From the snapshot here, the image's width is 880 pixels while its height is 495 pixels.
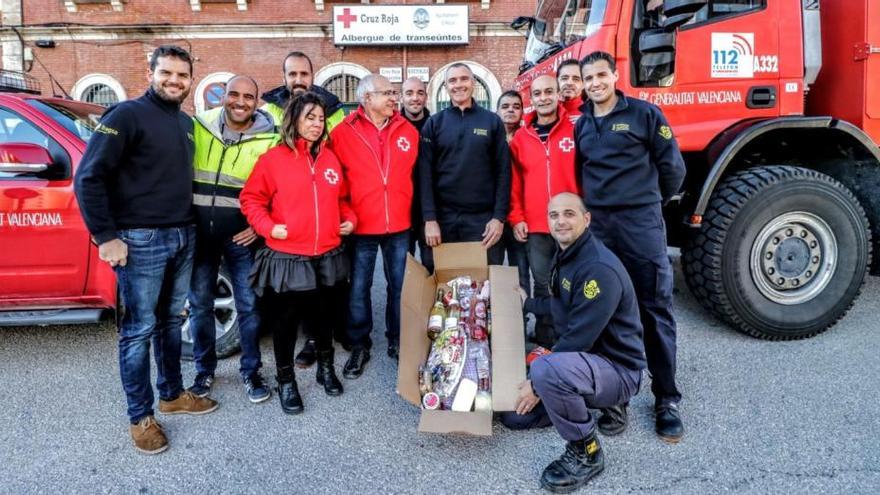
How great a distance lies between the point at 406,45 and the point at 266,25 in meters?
3.97

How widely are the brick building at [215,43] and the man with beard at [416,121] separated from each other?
11775 mm

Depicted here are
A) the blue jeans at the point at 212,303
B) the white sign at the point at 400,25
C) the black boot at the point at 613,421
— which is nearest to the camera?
the black boot at the point at 613,421

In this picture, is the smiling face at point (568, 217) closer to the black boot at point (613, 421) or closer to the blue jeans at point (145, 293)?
the black boot at point (613, 421)

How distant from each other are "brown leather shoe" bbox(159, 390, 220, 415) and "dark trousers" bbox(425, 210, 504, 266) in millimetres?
1684

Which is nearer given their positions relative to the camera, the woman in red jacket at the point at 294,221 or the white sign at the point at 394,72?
the woman in red jacket at the point at 294,221

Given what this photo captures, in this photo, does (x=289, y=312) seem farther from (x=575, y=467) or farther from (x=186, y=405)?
(x=575, y=467)

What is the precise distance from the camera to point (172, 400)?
2873 millimetres

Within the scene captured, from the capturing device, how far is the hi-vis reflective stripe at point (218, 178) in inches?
110

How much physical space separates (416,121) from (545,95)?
0.96m

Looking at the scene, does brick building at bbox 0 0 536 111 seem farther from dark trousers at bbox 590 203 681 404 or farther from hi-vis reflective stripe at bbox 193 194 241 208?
dark trousers at bbox 590 203 681 404

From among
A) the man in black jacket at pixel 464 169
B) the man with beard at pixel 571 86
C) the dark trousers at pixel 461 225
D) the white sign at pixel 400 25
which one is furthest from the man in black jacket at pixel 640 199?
the white sign at pixel 400 25

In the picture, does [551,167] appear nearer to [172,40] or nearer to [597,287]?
[597,287]

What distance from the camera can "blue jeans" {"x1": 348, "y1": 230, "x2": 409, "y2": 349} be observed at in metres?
3.30

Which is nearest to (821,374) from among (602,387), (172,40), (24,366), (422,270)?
(602,387)
